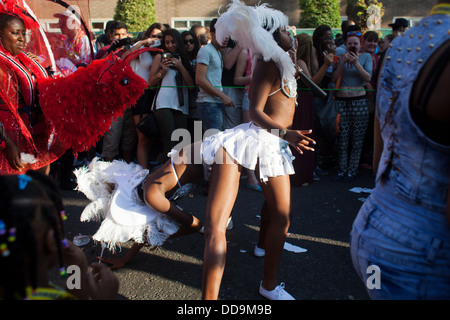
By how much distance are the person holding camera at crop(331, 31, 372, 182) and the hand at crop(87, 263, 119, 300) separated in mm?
4262

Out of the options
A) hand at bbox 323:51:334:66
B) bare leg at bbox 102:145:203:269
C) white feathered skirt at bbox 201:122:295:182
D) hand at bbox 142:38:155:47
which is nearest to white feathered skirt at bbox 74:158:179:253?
bare leg at bbox 102:145:203:269

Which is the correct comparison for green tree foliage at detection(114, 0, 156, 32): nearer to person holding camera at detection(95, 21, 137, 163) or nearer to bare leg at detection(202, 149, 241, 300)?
person holding camera at detection(95, 21, 137, 163)

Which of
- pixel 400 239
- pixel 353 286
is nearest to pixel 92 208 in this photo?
pixel 353 286

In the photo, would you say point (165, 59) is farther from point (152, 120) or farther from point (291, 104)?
point (291, 104)

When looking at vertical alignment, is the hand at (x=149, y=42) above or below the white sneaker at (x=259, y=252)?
above

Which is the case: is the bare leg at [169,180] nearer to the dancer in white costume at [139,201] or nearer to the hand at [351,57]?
the dancer in white costume at [139,201]

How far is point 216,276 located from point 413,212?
1.15m

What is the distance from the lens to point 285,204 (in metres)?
2.44

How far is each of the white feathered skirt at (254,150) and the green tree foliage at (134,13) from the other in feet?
45.2

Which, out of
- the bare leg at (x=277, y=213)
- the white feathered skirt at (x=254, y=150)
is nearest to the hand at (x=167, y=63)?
the white feathered skirt at (x=254, y=150)

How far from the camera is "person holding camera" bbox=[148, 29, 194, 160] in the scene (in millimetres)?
4812

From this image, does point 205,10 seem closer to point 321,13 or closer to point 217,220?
point 321,13

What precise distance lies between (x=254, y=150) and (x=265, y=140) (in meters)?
0.12

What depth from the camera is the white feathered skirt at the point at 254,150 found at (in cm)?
236
